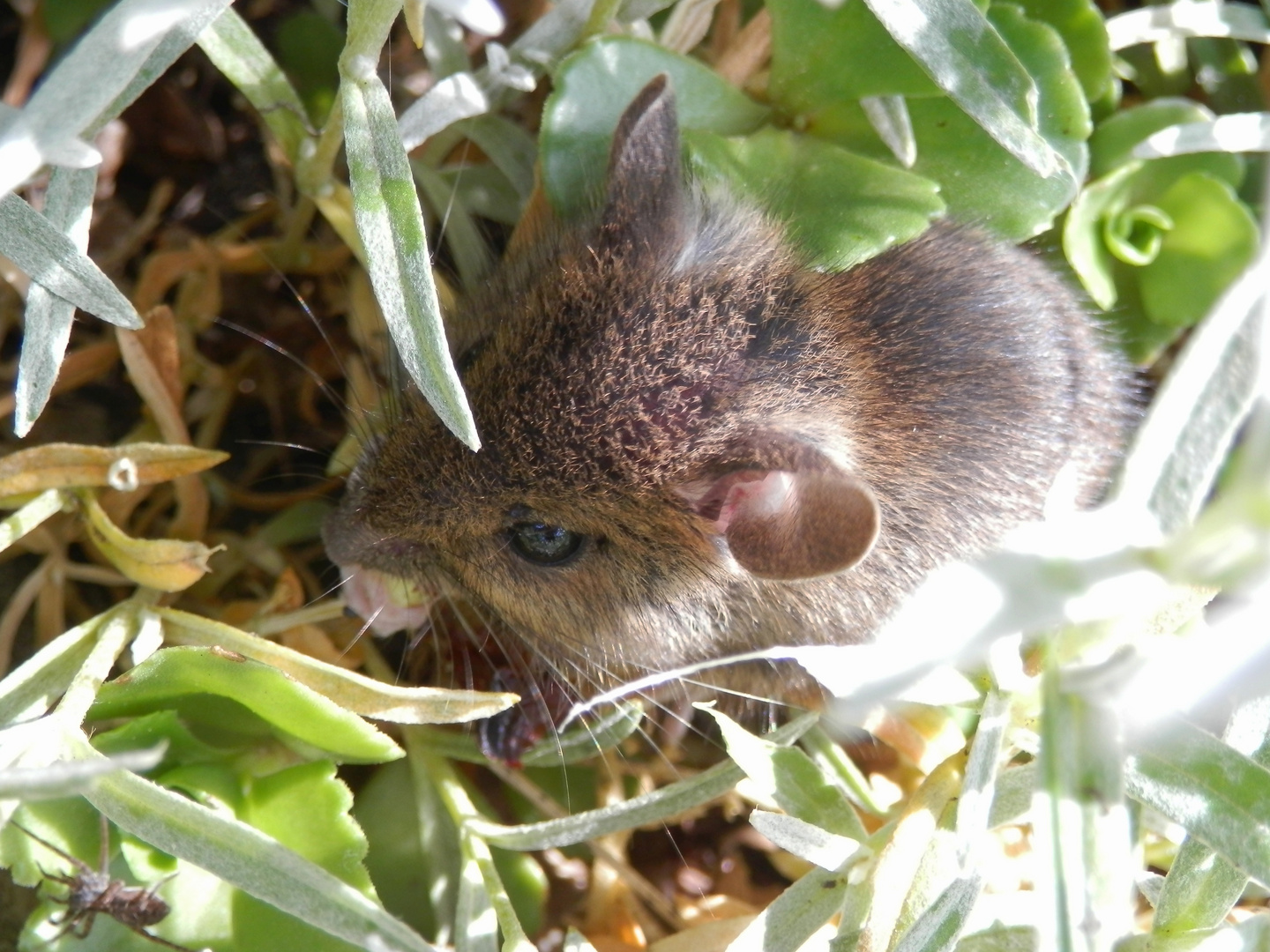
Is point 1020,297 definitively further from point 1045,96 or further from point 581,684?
point 581,684

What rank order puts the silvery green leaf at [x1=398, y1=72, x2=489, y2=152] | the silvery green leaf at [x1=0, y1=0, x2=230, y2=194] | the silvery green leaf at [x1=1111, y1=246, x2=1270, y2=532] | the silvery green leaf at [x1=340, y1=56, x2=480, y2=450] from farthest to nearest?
1. the silvery green leaf at [x1=398, y1=72, x2=489, y2=152]
2. the silvery green leaf at [x1=340, y1=56, x2=480, y2=450]
3. the silvery green leaf at [x1=0, y1=0, x2=230, y2=194]
4. the silvery green leaf at [x1=1111, y1=246, x2=1270, y2=532]

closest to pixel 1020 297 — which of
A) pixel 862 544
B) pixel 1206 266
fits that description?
pixel 1206 266

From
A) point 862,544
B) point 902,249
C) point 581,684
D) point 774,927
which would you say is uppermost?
point 902,249

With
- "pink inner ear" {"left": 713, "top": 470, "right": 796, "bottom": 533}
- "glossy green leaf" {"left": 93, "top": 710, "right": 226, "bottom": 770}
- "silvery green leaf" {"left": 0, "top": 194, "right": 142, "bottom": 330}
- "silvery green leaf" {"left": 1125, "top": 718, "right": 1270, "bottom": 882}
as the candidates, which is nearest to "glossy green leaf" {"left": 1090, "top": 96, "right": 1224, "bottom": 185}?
"pink inner ear" {"left": 713, "top": 470, "right": 796, "bottom": 533}

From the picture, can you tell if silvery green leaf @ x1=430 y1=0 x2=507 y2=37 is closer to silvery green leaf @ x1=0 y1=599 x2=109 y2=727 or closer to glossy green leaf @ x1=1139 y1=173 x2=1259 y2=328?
silvery green leaf @ x1=0 y1=599 x2=109 y2=727

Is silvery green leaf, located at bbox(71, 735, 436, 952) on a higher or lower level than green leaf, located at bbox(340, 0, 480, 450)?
lower

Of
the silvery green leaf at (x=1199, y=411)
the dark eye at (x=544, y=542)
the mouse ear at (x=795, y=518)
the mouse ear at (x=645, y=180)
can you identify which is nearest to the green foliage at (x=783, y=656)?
the silvery green leaf at (x=1199, y=411)
